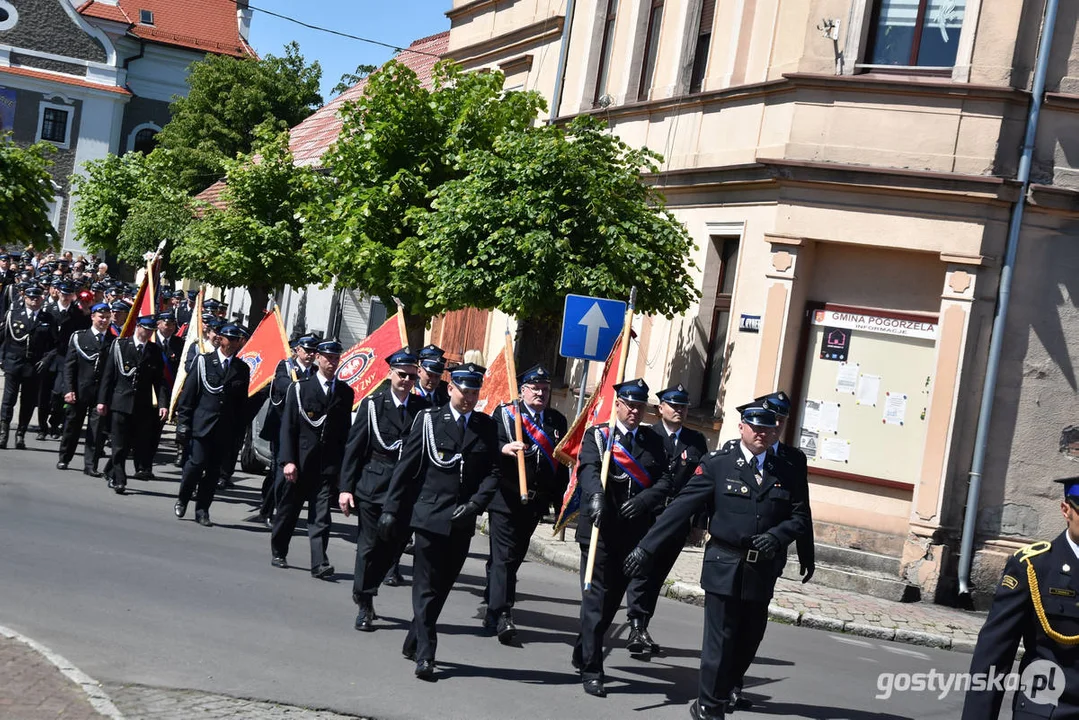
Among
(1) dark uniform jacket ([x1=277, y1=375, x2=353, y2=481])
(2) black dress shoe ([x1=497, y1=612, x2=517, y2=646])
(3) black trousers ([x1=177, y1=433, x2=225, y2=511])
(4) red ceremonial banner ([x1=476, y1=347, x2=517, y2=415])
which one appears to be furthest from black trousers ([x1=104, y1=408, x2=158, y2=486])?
(2) black dress shoe ([x1=497, y1=612, x2=517, y2=646])

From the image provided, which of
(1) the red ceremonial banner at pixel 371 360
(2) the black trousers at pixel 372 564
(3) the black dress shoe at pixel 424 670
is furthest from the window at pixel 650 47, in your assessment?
(3) the black dress shoe at pixel 424 670

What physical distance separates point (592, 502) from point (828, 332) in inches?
313

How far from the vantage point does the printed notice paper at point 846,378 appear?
15.7 metres

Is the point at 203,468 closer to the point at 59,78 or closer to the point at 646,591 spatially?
the point at 646,591

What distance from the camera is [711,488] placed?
802 centimetres

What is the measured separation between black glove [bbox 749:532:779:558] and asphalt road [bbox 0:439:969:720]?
1.17 meters

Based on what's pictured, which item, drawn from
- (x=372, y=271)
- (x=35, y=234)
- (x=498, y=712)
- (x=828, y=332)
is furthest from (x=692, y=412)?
(x=35, y=234)

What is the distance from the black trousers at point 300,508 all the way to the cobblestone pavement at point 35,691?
394 cm

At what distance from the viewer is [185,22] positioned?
6981 centimetres

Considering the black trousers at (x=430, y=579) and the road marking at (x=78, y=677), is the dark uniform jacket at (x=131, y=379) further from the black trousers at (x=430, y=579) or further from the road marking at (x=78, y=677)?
the black trousers at (x=430, y=579)

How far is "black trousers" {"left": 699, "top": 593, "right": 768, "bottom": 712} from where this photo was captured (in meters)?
7.78

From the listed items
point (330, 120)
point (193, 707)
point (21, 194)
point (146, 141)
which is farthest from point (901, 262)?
point (146, 141)

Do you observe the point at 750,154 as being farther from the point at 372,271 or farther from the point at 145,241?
the point at 145,241

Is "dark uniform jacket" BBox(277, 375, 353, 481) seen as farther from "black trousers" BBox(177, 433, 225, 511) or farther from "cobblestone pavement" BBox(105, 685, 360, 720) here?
"cobblestone pavement" BBox(105, 685, 360, 720)
